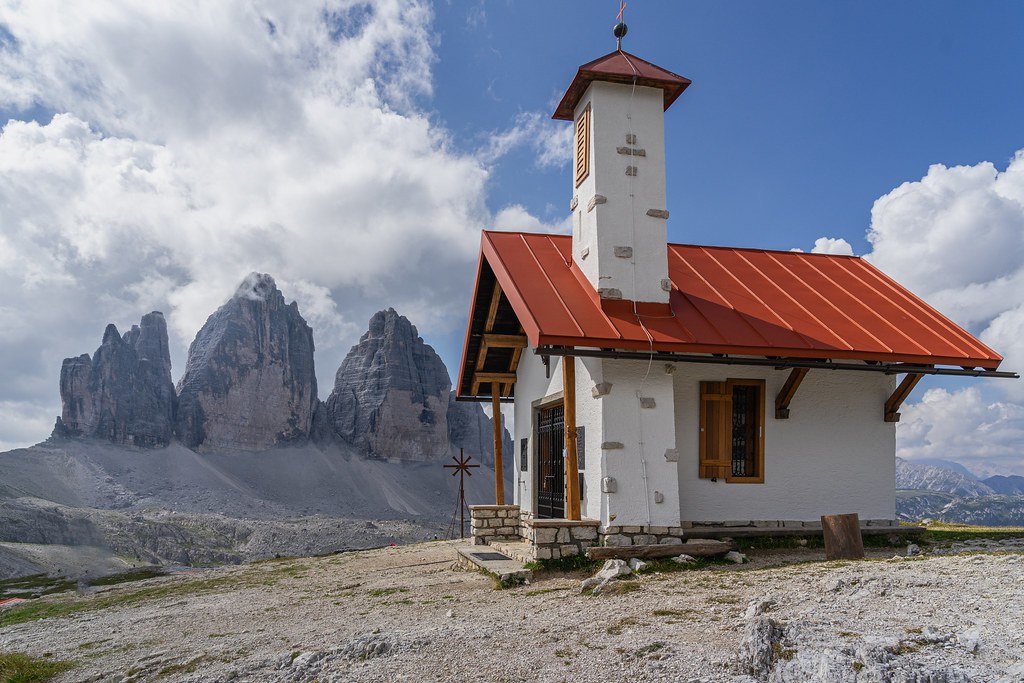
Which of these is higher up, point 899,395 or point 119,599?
point 899,395

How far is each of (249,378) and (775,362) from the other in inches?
4241

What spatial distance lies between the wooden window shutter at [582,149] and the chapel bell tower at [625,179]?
0.11 ft

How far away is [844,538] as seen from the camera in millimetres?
9734

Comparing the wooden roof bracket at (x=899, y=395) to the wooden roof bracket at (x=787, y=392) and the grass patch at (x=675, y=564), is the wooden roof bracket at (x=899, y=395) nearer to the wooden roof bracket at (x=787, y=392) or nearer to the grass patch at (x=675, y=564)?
the wooden roof bracket at (x=787, y=392)

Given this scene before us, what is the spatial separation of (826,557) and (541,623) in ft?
17.0

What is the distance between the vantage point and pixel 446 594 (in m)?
9.08

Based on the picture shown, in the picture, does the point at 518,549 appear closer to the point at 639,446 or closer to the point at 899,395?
the point at 639,446

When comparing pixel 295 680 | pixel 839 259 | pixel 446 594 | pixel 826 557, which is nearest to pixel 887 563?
pixel 826 557

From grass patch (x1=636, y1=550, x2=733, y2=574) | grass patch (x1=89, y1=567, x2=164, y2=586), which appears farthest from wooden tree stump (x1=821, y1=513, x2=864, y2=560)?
grass patch (x1=89, y1=567, x2=164, y2=586)

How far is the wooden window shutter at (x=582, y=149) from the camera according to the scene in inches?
455

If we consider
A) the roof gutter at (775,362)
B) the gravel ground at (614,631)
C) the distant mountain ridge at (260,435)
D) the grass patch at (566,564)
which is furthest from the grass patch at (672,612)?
the distant mountain ridge at (260,435)

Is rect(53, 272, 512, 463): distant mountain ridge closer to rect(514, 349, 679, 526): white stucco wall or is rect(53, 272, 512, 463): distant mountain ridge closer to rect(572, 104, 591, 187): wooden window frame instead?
rect(572, 104, 591, 187): wooden window frame

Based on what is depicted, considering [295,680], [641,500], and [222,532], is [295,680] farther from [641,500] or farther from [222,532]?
[222,532]

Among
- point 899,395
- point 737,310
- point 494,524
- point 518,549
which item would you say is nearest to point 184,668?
point 518,549
